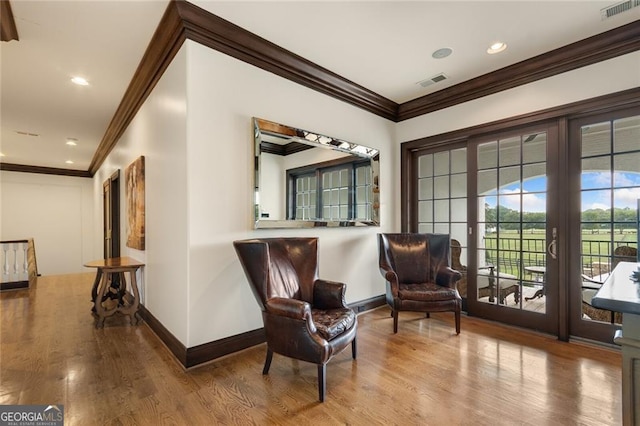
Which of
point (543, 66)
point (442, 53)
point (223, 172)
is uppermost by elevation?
point (442, 53)

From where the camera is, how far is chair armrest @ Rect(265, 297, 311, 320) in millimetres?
2027

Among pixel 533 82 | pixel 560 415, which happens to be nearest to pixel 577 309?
pixel 560 415

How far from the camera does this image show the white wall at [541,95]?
8.79 feet

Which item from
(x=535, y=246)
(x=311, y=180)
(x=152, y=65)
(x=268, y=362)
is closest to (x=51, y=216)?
(x=152, y=65)

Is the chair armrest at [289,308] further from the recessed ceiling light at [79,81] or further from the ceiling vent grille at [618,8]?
the recessed ceiling light at [79,81]

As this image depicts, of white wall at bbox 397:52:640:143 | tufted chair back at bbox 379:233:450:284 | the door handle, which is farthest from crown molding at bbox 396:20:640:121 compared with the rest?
tufted chair back at bbox 379:233:450:284

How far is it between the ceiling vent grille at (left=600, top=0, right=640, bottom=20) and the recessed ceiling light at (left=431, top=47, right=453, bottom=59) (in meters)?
1.14

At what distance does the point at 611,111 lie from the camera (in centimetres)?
280

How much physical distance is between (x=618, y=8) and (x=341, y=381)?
3.63 m

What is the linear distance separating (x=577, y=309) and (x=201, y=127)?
3.94 m

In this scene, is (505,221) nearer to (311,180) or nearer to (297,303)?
(311,180)

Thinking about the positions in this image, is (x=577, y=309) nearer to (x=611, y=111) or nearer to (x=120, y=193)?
(x=611, y=111)

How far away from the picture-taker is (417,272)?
11.9 ft

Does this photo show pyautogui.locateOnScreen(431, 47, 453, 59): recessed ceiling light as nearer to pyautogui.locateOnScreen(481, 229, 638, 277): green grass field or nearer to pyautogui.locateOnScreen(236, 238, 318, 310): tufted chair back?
pyautogui.locateOnScreen(481, 229, 638, 277): green grass field
